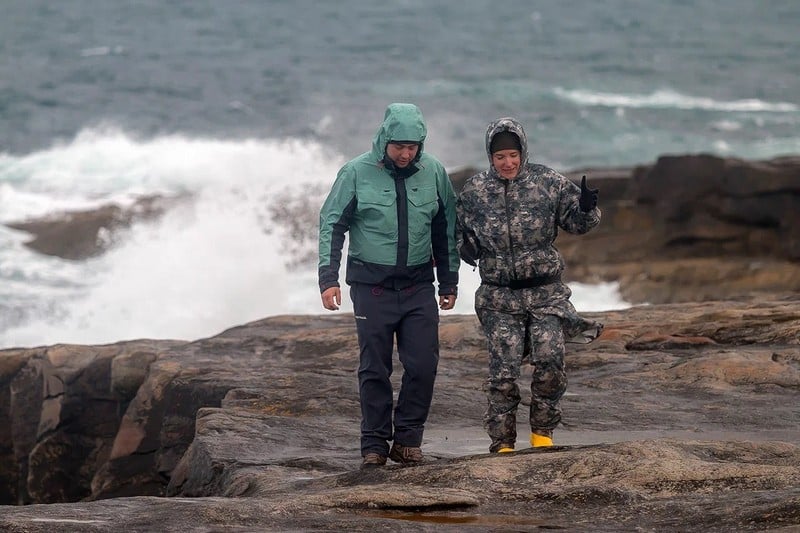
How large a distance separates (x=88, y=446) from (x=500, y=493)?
430cm

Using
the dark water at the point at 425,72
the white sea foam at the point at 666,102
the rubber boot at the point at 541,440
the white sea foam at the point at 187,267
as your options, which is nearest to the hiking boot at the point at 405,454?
the rubber boot at the point at 541,440

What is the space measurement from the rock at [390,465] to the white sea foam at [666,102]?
28530mm

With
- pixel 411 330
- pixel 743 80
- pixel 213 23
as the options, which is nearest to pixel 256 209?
pixel 411 330

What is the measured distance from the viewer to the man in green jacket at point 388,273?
19.9 feet

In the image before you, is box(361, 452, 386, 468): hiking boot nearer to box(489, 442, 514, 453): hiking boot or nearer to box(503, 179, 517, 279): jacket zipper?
box(489, 442, 514, 453): hiking boot

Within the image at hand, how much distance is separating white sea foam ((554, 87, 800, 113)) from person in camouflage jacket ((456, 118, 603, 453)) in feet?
107

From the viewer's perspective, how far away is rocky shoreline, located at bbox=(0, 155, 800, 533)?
4895 millimetres

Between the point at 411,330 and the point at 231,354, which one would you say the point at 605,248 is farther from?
the point at 411,330

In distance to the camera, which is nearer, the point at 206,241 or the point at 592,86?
the point at 206,241

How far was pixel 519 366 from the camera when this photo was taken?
609 cm

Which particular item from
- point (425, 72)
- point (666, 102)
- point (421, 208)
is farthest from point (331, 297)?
point (425, 72)

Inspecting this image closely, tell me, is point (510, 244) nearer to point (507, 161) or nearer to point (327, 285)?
point (507, 161)

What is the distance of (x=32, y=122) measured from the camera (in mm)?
34656

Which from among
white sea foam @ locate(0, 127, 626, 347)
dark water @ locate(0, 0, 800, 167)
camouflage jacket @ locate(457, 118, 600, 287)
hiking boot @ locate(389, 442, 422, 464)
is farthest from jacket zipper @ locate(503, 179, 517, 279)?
dark water @ locate(0, 0, 800, 167)
